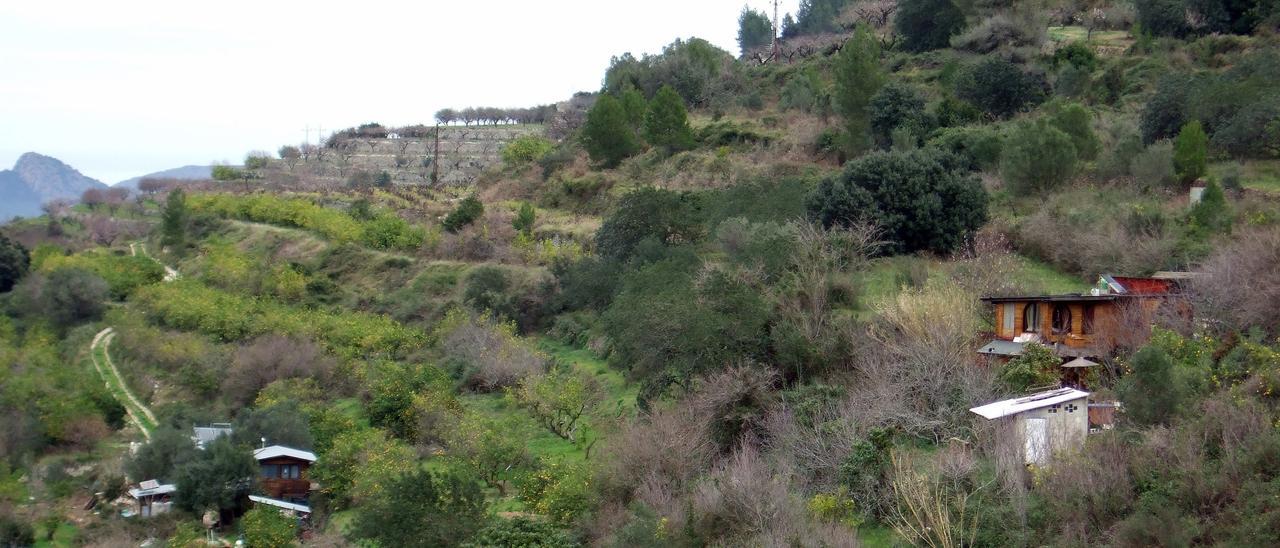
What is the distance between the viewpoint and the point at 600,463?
664 inches

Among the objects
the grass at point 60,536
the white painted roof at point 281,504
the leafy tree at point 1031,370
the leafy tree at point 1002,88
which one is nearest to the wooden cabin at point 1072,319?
the leafy tree at point 1031,370

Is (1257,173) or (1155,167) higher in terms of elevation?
(1155,167)

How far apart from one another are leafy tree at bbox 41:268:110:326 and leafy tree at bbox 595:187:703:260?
1879 centimetres

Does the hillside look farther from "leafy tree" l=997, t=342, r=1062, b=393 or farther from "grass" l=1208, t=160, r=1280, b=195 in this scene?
"grass" l=1208, t=160, r=1280, b=195

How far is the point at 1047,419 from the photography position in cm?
1368

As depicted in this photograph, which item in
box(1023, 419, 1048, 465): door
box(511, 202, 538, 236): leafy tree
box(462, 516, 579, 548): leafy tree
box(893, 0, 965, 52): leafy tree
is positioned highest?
box(893, 0, 965, 52): leafy tree

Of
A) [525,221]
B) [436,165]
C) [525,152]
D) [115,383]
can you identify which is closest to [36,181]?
[436,165]

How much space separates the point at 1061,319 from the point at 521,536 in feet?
26.0

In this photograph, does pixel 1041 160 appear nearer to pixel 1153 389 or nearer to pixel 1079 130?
pixel 1079 130

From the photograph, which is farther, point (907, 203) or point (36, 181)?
point (36, 181)

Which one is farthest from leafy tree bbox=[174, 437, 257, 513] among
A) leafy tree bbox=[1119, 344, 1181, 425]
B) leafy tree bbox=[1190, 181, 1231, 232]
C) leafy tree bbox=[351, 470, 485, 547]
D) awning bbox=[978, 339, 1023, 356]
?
leafy tree bbox=[1190, 181, 1231, 232]

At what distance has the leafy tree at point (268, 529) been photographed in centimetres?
1822

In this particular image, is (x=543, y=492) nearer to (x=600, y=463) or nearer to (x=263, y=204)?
(x=600, y=463)

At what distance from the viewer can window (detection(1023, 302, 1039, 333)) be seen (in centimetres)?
1681
